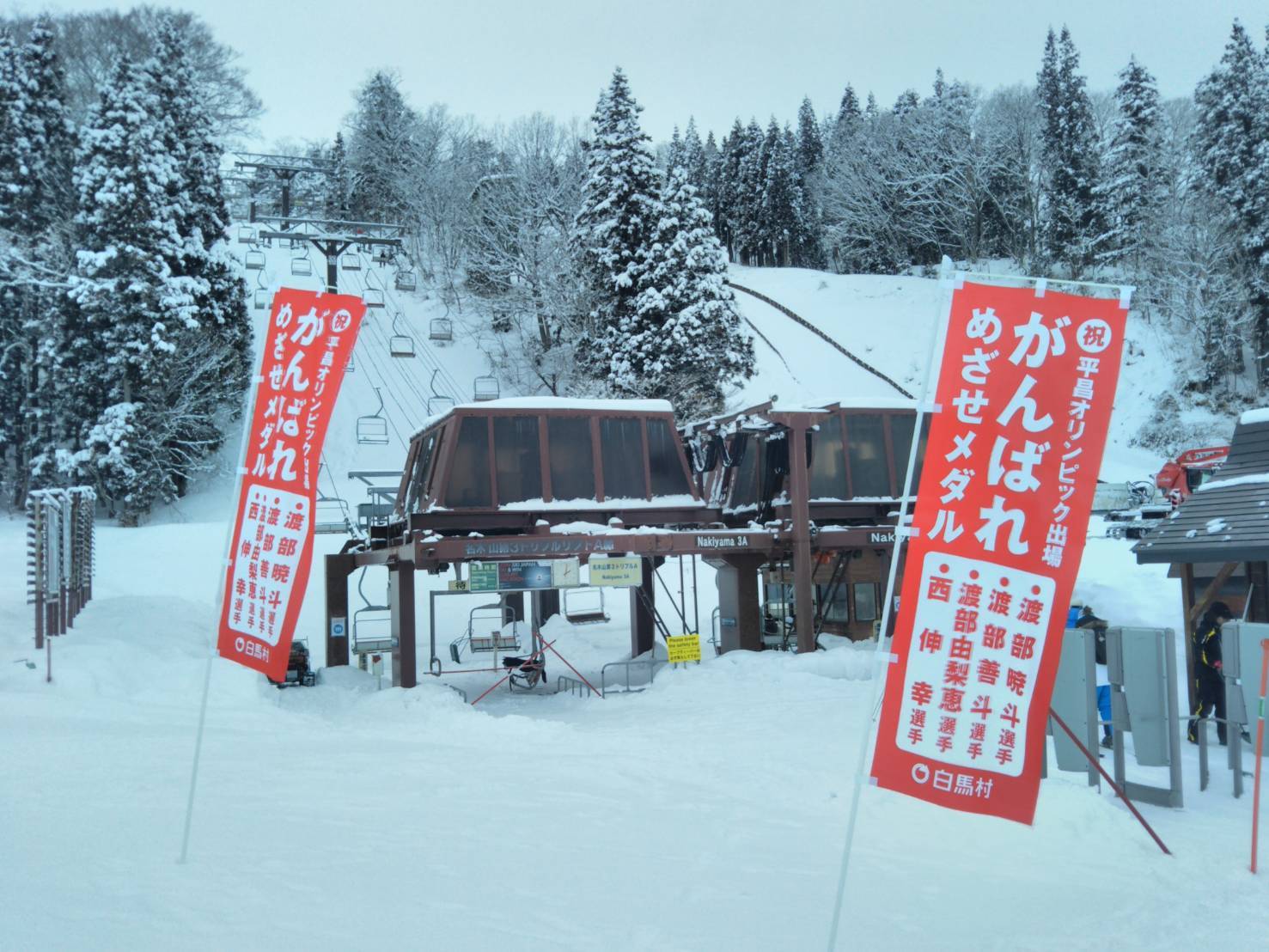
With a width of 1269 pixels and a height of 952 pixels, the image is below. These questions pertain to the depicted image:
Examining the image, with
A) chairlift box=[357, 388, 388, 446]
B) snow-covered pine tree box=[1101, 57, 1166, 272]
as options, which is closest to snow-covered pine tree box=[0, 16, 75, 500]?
chairlift box=[357, 388, 388, 446]

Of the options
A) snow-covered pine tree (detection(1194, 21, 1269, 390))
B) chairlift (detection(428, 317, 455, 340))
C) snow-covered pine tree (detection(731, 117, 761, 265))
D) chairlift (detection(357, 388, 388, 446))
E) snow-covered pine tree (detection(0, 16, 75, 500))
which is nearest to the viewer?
snow-covered pine tree (detection(0, 16, 75, 500))

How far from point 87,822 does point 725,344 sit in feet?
102

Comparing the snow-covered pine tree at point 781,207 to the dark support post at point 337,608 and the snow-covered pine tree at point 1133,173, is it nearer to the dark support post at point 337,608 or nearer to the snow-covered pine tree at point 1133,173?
the snow-covered pine tree at point 1133,173

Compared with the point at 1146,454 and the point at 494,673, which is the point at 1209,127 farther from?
the point at 494,673

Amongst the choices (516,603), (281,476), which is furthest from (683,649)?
(281,476)

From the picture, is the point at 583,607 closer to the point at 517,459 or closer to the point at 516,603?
the point at 516,603

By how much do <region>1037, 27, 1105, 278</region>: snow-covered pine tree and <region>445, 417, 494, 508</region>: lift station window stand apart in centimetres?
4039

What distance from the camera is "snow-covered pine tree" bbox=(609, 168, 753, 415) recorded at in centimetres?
3616

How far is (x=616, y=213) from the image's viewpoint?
3831 cm

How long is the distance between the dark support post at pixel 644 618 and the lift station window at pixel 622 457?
2.59m

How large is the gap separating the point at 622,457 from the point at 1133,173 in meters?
40.7

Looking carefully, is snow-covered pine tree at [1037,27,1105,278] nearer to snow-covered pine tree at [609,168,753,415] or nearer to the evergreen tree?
snow-covered pine tree at [609,168,753,415]

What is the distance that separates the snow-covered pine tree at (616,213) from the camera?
3791 centimetres

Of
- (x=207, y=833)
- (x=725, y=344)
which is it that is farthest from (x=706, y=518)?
(x=725, y=344)
